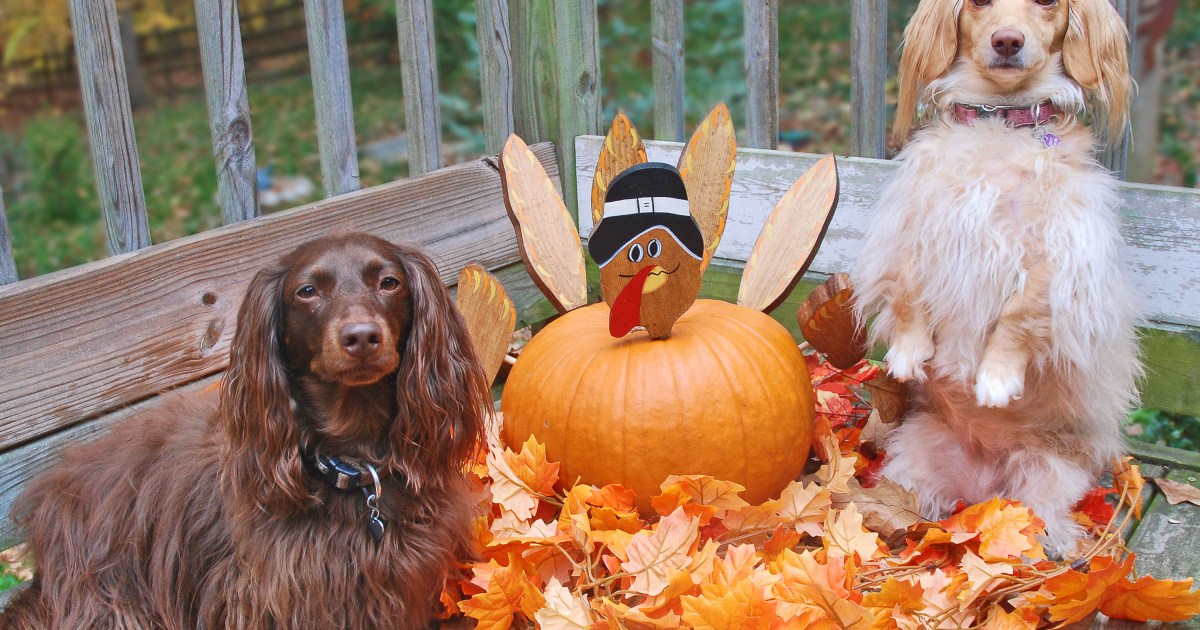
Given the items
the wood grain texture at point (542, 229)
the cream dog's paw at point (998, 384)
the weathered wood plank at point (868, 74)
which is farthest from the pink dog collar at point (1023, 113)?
the wood grain texture at point (542, 229)

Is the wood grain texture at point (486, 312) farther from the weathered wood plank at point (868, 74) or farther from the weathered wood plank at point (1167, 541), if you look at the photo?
the weathered wood plank at point (1167, 541)

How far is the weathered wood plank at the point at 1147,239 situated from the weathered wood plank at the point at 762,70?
165 mm

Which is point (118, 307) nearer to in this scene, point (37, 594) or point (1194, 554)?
point (37, 594)

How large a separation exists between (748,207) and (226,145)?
1.84 metres

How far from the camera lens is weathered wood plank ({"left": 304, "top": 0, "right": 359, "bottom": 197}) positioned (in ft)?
11.2

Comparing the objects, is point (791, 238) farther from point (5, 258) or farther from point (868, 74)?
point (5, 258)

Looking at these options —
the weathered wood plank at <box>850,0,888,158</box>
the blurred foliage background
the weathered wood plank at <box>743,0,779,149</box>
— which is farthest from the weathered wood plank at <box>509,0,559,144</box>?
the blurred foliage background

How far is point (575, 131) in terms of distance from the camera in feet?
14.0

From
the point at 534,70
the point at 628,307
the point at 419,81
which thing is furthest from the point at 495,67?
the point at 628,307

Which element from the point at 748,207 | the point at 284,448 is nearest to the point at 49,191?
the point at 748,207

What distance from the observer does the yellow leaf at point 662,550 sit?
8.11 feet

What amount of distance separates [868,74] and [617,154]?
3.47 feet

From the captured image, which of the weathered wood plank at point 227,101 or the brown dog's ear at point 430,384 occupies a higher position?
the weathered wood plank at point 227,101

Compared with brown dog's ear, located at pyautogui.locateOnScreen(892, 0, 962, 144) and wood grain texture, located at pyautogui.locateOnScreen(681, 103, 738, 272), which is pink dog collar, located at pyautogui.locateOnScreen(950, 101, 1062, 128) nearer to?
brown dog's ear, located at pyautogui.locateOnScreen(892, 0, 962, 144)
